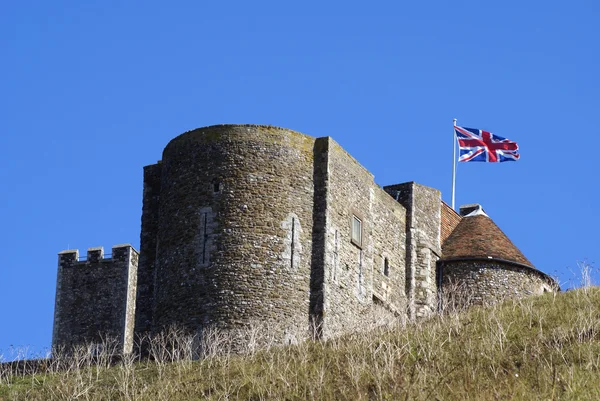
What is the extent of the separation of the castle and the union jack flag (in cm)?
722

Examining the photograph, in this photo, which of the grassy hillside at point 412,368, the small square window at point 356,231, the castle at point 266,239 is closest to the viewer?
the grassy hillside at point 412,368

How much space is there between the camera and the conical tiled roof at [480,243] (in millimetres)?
43750

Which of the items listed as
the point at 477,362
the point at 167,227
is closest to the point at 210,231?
the point at 167,227

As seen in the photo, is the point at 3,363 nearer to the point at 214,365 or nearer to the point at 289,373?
the point at 214,365

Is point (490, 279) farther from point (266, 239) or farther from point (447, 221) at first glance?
point (266, 239)

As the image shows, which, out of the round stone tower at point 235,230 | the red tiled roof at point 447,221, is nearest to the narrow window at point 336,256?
the round stone tower at point 235,230

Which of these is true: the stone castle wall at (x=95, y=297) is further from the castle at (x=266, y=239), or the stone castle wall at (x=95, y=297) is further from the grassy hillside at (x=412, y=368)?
the grassy hillside at (x=412, y=368)

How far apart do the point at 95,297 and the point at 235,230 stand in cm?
1609

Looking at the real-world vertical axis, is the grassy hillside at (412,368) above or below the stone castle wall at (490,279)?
below

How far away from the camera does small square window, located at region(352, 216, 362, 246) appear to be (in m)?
38.9

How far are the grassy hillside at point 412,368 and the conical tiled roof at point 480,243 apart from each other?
12096 millimetres

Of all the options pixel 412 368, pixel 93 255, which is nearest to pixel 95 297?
pixel 93 255

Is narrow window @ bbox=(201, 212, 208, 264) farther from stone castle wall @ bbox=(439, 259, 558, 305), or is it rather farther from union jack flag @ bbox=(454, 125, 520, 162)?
union jack flag @ bbox=(454, 125, 520, 162)

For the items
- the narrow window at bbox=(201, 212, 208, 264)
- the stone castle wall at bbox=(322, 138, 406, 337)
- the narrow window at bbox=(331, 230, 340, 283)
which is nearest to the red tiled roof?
the stone castle wall at bbox=(322, 138, 406, 337)
